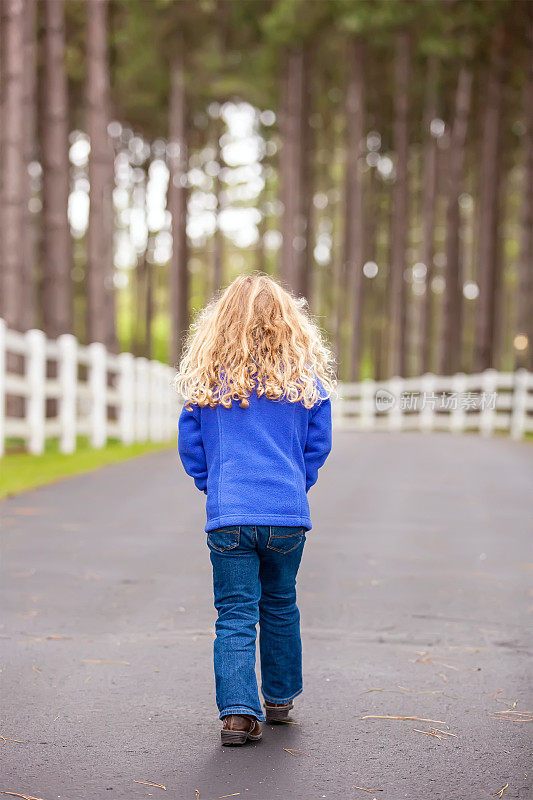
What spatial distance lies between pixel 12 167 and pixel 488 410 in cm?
1450

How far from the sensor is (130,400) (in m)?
17.5

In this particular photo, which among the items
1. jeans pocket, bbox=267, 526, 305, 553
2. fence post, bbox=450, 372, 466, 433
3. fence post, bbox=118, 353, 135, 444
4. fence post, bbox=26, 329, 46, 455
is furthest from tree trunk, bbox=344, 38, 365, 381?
jeans pocket, bbox=267, 526, 305, 553

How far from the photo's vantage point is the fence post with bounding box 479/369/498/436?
25.9m

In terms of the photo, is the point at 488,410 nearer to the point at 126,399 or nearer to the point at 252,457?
the point at 126,399

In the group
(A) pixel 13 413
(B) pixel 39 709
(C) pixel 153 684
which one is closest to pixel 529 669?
(C) pixel 153 684

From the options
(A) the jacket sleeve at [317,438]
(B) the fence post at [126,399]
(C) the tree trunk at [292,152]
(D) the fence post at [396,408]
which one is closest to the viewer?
(A) the jacket sleeve at [317,438]

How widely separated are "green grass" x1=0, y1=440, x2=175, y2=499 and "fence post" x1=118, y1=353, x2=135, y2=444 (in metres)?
1.07

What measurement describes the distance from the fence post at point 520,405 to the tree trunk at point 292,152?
28.0 feet

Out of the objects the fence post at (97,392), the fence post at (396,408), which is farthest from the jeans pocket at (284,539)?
the fence post at (396,408)

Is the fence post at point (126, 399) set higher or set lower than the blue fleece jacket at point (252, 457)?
lower

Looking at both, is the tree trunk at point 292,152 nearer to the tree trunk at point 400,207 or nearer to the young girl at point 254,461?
the tree trunk at point 400,207

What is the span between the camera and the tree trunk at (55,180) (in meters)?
18.5

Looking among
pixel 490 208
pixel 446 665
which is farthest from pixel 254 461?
pixel 490 208

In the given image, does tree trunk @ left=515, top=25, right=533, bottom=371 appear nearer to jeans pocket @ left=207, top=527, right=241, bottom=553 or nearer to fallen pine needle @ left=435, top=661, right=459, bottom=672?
fallen pine needle @ left=435, top=661, right=459, bottom=672
